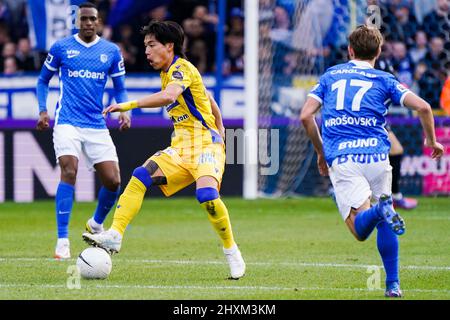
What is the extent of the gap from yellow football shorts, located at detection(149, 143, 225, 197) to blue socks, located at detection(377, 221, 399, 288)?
1710 millimetres

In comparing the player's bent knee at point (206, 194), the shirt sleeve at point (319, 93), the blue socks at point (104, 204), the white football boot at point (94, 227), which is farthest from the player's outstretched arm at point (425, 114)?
the white football boot at point (94, 227)

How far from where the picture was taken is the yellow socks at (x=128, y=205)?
8.18 metres

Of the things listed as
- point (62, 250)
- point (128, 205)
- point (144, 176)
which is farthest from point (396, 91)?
point (62, 250)

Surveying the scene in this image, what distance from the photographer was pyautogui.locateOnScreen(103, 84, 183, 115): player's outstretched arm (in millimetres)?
7667

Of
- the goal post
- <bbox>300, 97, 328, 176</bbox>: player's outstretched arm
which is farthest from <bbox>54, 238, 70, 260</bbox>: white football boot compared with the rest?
the goal post

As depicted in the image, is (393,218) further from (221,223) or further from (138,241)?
(138,241)

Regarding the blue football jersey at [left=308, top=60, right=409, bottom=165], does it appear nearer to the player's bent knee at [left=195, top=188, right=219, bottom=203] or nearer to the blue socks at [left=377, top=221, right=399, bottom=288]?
the blue socks at [left=377, top=221, right=399, bottom=288]

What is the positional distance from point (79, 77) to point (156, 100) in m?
2.61

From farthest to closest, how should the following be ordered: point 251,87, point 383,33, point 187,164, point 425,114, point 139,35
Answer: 1. point 139,35
2. point 383,33
3. point 251,87
4. point 187,164
5. point 425,114

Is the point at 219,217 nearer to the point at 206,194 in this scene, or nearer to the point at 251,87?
the point at 206,194

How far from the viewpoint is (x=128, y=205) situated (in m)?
8.26

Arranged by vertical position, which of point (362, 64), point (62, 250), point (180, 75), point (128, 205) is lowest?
point (62, 250)
